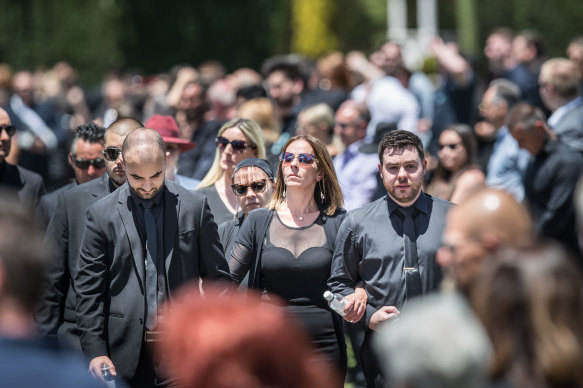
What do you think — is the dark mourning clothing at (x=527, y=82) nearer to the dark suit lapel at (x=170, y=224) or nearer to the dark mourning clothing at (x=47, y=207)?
the dark mourning clothing at (x=47, y=207)

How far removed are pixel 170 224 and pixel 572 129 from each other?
5.27m

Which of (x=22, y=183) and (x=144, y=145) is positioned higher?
(x=144, y=145)

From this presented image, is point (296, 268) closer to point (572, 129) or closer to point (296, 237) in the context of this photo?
point (296, 237)

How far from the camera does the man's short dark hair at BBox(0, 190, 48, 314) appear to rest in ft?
9.22

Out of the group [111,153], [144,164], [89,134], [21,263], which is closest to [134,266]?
[144,164]

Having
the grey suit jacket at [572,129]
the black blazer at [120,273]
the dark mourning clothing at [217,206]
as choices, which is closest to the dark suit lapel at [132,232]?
the black blazer at [120,273]

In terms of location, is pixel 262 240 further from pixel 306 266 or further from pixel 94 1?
pixel 94 1

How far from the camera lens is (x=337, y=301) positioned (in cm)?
579

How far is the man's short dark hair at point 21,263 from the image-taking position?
2811 mm

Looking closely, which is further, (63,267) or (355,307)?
(63,267)

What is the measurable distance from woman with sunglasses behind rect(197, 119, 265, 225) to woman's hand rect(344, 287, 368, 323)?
6.37ft

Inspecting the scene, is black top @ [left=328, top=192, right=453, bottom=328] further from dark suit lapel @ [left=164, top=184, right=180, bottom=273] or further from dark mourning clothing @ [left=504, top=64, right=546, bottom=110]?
dark mourning clothing @ [left=504, top=64, right=546, bottom=110]

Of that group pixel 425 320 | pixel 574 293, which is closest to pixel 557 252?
pixel 574 293

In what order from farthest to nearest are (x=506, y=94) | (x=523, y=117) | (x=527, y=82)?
(x=527, y=82) < (x=506, y=94) < (x=523, y=117)
